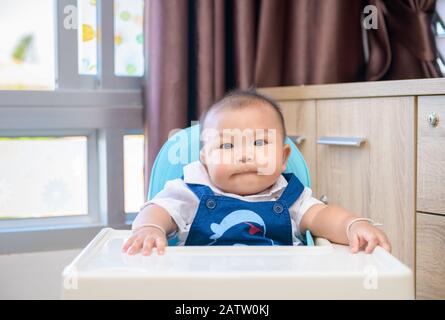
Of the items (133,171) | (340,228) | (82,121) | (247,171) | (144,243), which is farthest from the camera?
(133,171)

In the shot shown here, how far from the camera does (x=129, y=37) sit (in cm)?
193

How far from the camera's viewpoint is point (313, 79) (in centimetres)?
190

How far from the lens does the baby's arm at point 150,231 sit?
2.80 feet

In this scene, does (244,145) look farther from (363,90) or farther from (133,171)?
(133,171)

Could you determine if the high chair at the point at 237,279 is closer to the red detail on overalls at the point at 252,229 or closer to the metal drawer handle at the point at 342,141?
the red detail on overalls at the point at 252,229

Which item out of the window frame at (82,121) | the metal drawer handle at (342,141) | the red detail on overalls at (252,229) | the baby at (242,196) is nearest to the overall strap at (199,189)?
the baby at (242,196)

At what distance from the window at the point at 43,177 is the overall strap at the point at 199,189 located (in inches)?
36.0

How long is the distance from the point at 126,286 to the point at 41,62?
1.33m

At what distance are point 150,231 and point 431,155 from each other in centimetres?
77

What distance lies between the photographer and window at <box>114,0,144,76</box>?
1914 mm

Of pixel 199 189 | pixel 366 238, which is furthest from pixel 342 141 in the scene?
pixel 366 238

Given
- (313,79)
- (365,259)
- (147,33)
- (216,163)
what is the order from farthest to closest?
1. (313,79)
2. (147,33)
3. (216,163)
4. (365,259)
